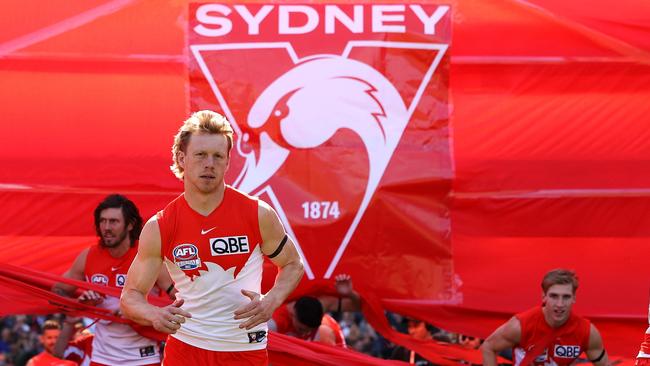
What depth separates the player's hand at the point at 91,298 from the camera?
27.8ft

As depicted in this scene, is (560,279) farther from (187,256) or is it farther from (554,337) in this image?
(187,256)

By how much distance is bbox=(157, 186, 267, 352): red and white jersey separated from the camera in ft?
20.0

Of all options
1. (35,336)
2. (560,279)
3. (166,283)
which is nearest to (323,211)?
(166,283)

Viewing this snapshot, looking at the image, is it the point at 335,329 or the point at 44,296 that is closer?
the point at 44,296

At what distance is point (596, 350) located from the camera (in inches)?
344

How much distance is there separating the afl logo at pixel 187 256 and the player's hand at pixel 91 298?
2549 mm

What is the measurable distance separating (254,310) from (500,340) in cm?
320

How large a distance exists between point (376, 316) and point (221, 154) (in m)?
3.40

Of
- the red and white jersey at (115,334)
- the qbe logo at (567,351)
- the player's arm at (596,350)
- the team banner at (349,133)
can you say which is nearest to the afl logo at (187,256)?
the red and white jersey at (115,334)

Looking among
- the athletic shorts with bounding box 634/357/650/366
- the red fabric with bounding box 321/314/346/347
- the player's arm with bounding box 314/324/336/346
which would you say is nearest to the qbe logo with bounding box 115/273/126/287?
the player's arm with bounding box 314/324/336/346

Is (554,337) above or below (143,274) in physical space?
below

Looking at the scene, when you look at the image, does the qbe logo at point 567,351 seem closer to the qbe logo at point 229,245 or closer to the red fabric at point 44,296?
the red fabric at point 44,296

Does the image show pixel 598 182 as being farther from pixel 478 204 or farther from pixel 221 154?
pixel 221 154

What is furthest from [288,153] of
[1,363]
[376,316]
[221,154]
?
[1,363]
